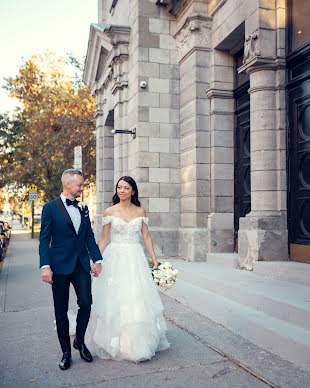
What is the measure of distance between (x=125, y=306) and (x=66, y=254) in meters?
0.87

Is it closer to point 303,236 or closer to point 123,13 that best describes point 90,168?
point 123,13

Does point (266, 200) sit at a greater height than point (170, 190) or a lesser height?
lesser

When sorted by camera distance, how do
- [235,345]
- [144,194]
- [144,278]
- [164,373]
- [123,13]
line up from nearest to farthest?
[164,373], [144,278], [235,345], [144,194], [123,13]

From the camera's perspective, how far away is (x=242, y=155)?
10.4 m

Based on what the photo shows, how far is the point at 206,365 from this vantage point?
4.75 m

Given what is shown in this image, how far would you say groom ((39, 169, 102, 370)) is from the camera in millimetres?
4582

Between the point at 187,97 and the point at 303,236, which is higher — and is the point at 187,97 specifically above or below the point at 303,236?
above

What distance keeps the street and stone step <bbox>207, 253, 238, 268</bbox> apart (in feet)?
8.15

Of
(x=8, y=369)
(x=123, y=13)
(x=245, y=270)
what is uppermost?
(x=123, y=13)

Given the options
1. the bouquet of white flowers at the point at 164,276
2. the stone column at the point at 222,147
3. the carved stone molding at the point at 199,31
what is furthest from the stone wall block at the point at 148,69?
the bouquet of white flowers at the point at 164,276

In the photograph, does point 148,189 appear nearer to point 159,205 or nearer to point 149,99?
point 159,205

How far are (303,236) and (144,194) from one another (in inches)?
192

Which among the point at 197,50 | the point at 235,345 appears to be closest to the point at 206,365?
the point at 235,345

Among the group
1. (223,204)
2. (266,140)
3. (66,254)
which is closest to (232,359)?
(66,254)
